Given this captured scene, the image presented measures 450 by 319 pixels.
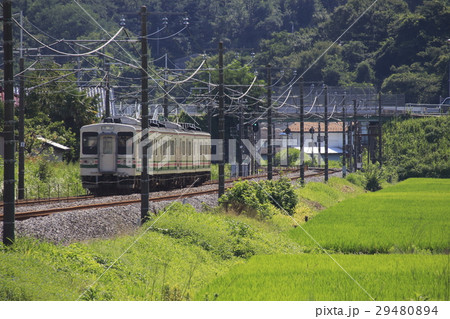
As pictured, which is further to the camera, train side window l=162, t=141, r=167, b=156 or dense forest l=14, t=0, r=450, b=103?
dense forest l=14, t=0, r=450, b=103

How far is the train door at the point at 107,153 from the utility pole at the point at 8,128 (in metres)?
15.7

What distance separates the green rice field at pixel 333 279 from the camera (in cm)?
1217

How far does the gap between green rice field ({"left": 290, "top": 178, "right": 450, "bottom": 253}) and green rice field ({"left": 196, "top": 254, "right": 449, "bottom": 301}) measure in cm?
243

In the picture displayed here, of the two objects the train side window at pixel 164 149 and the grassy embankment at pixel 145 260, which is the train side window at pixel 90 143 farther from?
the grassy embankment at pixel 145 260

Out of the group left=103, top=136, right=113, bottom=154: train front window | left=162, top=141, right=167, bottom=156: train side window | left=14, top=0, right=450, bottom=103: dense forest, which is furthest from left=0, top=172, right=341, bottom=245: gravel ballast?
left=14, top=0, right=450, bottom=103: dense forest

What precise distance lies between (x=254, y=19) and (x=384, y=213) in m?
114

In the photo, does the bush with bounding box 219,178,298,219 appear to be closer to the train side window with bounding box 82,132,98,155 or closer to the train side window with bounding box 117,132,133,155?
the train side window with bounding box 117,132,133,155

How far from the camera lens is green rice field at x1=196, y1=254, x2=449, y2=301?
12172mm

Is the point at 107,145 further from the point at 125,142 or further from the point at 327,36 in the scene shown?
the point at 327,36

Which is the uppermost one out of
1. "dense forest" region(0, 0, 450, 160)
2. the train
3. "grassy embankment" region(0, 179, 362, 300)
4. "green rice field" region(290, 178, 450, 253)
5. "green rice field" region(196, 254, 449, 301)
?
"dense forest" region(0, 0, 450, 160)

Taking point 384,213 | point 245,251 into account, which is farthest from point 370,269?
point 384,213

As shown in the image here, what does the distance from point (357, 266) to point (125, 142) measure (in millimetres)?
15803

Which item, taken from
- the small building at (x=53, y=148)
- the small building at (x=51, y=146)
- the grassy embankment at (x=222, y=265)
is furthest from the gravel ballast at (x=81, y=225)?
the small building at (x=53, y=148)

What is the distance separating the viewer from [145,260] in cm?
1477
